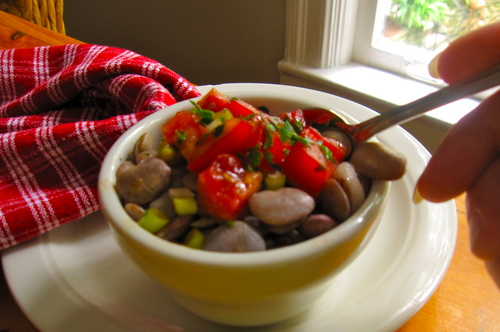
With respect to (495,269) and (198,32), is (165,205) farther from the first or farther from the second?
(198,32)

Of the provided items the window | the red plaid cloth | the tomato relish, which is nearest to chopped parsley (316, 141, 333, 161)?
the tomato relish

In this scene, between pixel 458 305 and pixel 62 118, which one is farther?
pixel 62 118

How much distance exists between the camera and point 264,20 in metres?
1.23

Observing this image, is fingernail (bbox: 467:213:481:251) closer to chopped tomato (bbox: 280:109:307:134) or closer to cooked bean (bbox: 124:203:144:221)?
chopped tomato (bbox: 280:109:307:134)

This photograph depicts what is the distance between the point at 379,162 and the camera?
17.2 inches

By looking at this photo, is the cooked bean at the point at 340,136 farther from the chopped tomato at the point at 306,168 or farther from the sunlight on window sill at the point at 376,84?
the sunlight on window sill at the point at 376,84

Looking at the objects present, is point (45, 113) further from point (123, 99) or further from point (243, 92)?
point (243, 92)

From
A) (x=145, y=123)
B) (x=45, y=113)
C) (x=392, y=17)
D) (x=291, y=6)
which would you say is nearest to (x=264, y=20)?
(x=291, y=6)

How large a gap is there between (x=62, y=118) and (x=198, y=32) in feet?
2.69

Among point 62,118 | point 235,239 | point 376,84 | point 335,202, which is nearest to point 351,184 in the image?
point 335,202

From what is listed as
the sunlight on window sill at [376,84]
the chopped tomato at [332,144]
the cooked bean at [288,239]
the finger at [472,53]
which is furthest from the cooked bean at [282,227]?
the sunlight on window sill at [376,84]

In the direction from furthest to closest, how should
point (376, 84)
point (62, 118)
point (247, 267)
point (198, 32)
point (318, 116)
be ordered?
1. point (198, 32)
2. point (376, 84)
3. point (62, 118)
4. point (318, 116)
5. point (247, 267)

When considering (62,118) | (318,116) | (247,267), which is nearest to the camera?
(247,267)

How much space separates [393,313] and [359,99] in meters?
0.72
